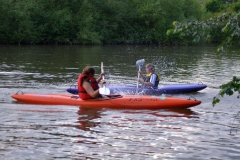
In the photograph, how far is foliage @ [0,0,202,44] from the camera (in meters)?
37.5

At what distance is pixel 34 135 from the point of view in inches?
291

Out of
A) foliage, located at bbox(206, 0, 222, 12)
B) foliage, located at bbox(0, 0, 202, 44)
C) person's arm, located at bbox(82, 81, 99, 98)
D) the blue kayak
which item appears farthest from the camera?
foliage, located at bbox(206, 0, 222, 12)

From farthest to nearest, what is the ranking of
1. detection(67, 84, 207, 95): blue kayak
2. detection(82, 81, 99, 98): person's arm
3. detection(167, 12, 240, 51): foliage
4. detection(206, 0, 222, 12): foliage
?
1. detection(206, 0, 222, 12): foliage
2. detection(67, 84, 207, 95): blue kayak
3. detection(82, 81, 99, 98): person's arm
4. detection(167, 12, 240, 51): foliage

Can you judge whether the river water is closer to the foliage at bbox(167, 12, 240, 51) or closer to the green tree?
the green tree

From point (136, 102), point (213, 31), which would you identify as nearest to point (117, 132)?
point (136, 102)

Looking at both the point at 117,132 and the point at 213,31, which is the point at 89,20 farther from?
the point at 213,31

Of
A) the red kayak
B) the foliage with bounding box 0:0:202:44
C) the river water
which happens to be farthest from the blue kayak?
the foliage with bounding box 0:0:202:44

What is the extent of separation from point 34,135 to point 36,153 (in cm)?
103

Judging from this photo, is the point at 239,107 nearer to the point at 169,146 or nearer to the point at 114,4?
the point at 169,146

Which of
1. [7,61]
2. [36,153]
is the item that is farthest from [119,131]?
[7,61]

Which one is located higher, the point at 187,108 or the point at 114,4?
the point at 114,4

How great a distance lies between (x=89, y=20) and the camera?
42344 mm

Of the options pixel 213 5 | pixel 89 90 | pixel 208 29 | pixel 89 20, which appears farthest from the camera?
pixel 213 5

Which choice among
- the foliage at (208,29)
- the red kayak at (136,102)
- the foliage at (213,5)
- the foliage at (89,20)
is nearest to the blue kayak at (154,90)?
the red kayak at (136,102)
